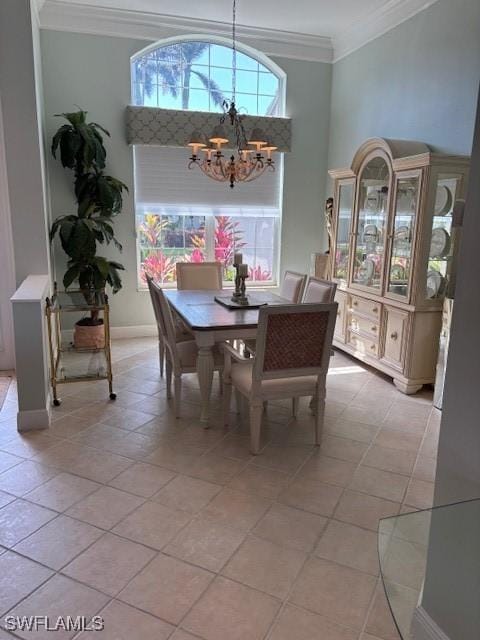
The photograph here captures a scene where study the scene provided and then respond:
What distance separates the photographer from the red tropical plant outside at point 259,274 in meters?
6.08

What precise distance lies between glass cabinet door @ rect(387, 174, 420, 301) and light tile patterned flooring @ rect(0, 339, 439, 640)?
105 cm

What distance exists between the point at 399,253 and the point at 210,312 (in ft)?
5.72

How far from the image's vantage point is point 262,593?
1.91 metres

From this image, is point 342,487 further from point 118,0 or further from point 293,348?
point 118,0

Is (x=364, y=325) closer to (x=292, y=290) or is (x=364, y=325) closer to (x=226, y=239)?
(x=292, y=290)

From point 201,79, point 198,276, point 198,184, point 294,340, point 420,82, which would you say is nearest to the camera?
point 294,340

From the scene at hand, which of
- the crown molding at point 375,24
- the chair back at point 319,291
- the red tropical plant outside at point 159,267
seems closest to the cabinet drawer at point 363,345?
the chair back at point 319,291

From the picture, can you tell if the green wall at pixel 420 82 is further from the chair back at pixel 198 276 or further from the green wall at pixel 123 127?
the chair back at pixel 198 276

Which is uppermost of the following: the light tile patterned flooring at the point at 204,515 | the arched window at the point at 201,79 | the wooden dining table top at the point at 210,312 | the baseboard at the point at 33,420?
the arched window at the point at 201,79

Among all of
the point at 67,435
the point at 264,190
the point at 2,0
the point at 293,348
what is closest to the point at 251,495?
the point at 293,348

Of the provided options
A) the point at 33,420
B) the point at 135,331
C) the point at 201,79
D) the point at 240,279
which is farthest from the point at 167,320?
the point at 201,79

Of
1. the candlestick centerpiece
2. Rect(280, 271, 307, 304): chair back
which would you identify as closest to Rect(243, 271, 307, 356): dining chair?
Rect(280, 271, 307, 304): chair back

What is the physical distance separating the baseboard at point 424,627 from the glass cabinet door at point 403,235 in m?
2.74

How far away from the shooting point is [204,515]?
2387mm
